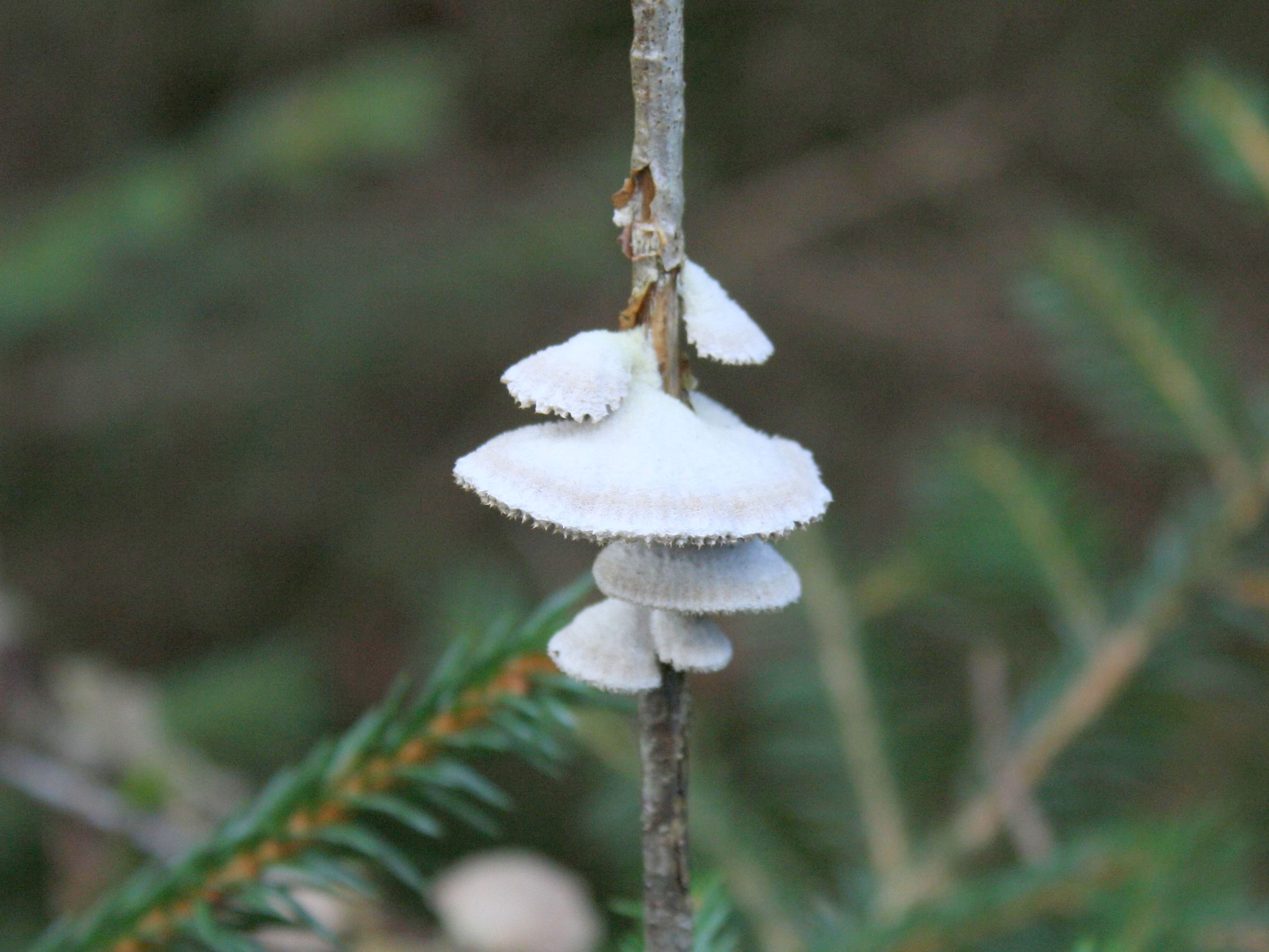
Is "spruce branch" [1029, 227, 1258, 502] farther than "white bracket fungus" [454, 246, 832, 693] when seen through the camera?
Yes

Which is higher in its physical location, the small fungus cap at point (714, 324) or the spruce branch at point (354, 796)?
→ the small fungus cap at point (714, 324)

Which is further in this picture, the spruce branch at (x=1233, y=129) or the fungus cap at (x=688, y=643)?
the spruce branch at (x=1233, y=129)

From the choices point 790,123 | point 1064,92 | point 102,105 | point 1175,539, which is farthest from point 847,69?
point 1175,539

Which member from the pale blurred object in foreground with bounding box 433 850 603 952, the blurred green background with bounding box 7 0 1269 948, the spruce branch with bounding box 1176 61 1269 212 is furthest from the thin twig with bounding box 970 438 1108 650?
the pale blurred object in foreground with bounding box 433 850 603 952

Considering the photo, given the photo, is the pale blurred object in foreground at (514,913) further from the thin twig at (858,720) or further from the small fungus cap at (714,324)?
the small fungus cap at (714,324)

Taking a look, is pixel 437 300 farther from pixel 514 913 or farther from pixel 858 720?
pixel 514 913

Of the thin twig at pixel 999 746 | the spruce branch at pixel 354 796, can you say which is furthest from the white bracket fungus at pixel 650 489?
the thin twig at pixel 999 746

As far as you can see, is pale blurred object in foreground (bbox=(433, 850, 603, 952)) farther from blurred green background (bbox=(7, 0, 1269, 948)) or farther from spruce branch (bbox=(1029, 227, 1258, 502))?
spruce branch (bbox=(1029, 227, 1258, 502))
